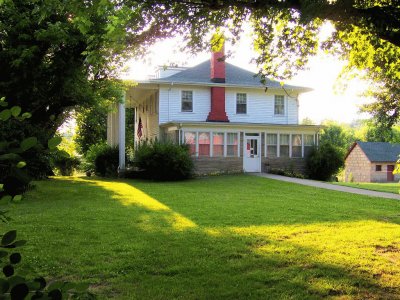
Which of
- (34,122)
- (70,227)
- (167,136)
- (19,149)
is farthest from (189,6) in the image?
(167,136)

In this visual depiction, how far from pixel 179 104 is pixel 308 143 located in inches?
352

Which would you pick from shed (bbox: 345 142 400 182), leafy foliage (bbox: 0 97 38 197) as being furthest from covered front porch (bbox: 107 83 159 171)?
shed (bbox: 345 142 400 182)

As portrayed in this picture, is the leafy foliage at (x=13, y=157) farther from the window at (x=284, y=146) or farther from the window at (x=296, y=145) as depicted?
the window at (x=296, y=145)

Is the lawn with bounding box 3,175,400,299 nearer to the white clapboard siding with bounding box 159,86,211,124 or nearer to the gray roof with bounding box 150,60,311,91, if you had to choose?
A: the white clapboard siding with bounding box 159,86,211,124

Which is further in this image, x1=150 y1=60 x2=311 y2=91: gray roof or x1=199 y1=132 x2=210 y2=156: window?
x1=150 y1=60 x2=311 y2=91: gray roof

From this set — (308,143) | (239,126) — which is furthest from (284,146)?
(239,126)

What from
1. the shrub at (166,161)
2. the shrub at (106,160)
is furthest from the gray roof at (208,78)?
the shrub at (166,161)

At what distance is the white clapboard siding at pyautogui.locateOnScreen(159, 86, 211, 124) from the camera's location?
29.3m

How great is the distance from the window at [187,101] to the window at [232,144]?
3.37 meters

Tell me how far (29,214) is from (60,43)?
8125 millimetres

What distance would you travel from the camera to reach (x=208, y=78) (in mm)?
30375

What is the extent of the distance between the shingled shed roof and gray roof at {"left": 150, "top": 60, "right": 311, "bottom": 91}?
33503mm

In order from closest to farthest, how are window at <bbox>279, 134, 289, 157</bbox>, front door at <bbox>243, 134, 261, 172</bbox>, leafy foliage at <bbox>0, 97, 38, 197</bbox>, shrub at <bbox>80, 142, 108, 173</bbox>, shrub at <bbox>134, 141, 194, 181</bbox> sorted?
1. leafy foliage at <bbox>0, 97, 38, 197</bbox>
2. shrub at <bbox>134, 141, 194, 181</bbox>
3. front door at <bbox>243, 134, 261, 172</bbox>
4. window at <bbox>279, 134, 289, 157</bbox>
5. shrub at <bbox>80, 142, 108, 173</bbox>

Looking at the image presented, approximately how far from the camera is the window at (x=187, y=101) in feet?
97.0
